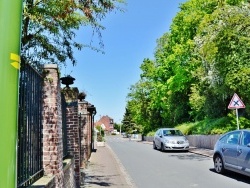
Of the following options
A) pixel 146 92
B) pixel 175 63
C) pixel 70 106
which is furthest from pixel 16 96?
pixel 146 92

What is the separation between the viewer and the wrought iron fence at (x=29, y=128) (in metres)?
4.23

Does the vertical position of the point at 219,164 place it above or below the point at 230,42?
below

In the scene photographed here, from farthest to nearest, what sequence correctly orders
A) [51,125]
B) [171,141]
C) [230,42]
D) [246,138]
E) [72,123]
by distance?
1. [171,141]
2. [230,42]
3. [246,138]
4. [72,123]
5. [51,125]

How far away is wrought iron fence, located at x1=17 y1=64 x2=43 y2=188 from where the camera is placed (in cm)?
423

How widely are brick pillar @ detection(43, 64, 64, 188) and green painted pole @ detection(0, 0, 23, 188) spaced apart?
14.3 ft

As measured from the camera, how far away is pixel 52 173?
5.73 m

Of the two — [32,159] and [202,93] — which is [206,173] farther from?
[202,93]

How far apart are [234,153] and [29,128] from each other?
8623 millimetres

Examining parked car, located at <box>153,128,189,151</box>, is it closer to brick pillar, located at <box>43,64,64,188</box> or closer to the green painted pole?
brick pillar, located at <box>43,64,64,188</box>

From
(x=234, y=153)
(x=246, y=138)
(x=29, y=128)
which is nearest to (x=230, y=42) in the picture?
(x=246, y=138)

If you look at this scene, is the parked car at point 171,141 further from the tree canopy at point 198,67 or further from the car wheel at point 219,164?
the car wheel at point 219,164

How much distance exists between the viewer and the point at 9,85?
151 centimetres

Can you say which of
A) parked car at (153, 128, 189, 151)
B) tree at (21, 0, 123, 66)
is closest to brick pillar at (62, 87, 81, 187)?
tree at (21, 0, 123, 66)

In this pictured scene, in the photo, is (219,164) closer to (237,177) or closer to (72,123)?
(237,177)
